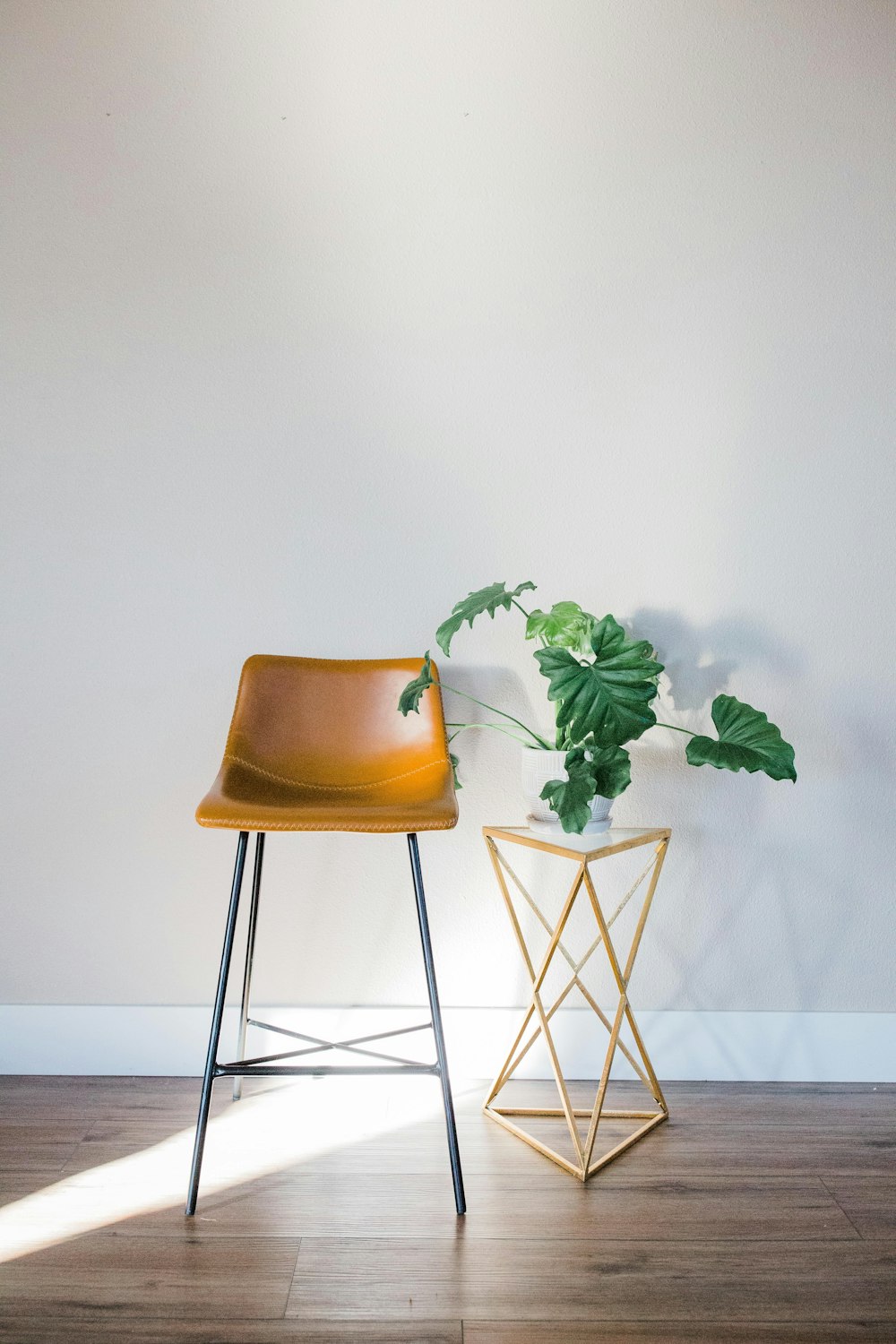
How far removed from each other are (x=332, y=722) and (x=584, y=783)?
22.1 inches

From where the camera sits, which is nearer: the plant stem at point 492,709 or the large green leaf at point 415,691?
the large green leaf at point 415,691

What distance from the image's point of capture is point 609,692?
1.60 meters

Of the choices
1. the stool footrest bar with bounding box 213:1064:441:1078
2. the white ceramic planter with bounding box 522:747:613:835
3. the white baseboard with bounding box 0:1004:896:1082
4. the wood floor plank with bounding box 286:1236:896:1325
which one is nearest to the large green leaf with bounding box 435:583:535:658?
the white ceramic planter with bounding box 522:747:613:835

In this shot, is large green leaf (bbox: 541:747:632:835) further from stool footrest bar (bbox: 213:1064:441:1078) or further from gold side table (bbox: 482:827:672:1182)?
stool footrest bar (bbox: 213:1064:441:1078)

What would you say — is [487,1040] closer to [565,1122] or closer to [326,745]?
[565,1122]

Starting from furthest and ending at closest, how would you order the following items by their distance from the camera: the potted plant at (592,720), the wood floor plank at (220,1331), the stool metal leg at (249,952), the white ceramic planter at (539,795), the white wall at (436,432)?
the white wall at (436,432) < the stool metal leg at (249,952) < the white ceramic planter at (539,795) < the potted plant at (592,720) < the wood floor plank at (220,1331)

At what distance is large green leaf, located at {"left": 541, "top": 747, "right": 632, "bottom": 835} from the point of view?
1663 millimetres

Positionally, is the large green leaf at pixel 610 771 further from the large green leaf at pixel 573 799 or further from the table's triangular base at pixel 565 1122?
the table's triangular base at pixel 565 1122

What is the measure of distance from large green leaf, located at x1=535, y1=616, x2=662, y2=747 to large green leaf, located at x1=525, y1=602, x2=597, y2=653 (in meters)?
0.20

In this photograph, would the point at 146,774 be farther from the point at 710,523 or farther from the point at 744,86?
the point at 744,86

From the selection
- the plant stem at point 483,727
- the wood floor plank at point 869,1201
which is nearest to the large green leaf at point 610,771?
the plant stem at point 483,727

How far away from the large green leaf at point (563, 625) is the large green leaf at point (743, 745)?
29 cm

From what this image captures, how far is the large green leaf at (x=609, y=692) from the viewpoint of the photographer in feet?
5.24

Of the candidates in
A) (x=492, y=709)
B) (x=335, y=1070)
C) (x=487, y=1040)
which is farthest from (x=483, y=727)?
(x=335, y=1070)
